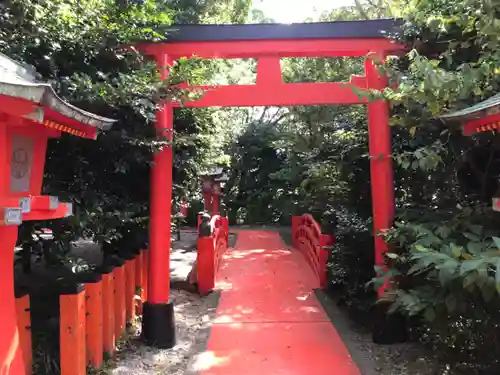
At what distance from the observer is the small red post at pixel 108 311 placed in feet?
16.2

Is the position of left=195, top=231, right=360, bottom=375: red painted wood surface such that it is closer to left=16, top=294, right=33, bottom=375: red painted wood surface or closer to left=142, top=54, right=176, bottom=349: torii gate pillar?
left=142, top=54, right=176, bottom=349: torii gate pillar

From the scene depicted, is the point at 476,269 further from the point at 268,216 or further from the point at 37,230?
the point at 268,216

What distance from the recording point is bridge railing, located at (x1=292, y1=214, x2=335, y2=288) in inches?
345

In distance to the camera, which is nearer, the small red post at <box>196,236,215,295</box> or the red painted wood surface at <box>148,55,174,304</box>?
the red painted wood surface at <box>148,55,174,304</box>

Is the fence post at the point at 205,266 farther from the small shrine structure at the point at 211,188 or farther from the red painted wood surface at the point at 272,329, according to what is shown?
the small shrine structure at the point at 211,188

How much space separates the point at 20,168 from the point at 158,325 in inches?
116

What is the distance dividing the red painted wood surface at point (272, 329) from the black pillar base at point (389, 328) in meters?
0.47

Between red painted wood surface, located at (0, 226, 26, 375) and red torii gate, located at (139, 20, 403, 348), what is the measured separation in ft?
7.59

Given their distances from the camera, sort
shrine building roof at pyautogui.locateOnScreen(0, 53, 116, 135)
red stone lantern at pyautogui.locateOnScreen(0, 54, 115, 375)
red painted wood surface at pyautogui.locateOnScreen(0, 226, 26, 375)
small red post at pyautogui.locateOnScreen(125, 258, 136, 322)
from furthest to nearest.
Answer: small red post at pyautogui.locateOnScreen(125, 258, 136, 322), red painted wood surface at pyautogui.locateOnScreen(0, 226, 26, 375), red stone lantern at pyautogui.locateOnScreen(0, 54, 115, 375), shrine building roof at pyautogui.locateOnScreen(0, 53, 116, 135)

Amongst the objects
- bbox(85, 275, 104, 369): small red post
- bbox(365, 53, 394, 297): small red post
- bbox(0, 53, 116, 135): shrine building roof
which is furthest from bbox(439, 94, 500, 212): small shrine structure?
bbox(85, 275, 104, 369): small red post

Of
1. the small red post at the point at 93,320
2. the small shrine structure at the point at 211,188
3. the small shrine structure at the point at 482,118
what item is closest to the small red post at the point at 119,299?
the small red post at the point at 93,320

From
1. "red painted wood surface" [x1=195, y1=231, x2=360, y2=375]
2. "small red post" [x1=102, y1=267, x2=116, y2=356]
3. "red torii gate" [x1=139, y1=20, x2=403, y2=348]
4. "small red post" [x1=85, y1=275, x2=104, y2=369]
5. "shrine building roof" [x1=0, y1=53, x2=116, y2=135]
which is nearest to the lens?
"shrine building roof" [x1=0, y1=53, x2=116, y2=135]

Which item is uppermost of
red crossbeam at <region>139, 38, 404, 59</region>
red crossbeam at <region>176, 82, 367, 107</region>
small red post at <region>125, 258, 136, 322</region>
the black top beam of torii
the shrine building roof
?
the black top beam of torii

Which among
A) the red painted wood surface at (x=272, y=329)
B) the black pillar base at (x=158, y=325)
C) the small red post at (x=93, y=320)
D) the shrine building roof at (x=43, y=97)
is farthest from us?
the black pillar base at (x=158, y=325)
